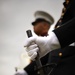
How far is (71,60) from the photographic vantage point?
841 millimetres

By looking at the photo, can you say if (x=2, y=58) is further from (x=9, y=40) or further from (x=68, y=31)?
(x=68, y=31)

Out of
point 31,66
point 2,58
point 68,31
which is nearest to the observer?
point 68,31

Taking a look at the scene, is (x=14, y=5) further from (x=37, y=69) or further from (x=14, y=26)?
(x=37, y=69)

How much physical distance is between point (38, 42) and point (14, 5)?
1563 millimetres

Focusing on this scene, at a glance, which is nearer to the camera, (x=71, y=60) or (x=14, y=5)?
(x=71, y=60)

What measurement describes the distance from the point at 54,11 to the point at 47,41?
4.87ft

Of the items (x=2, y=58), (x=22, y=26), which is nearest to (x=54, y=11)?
(x=22, y=26)

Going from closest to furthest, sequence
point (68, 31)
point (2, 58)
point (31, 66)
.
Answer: point (68, 31)
point (31, 66)
point (2, 58)

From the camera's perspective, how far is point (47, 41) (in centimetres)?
79

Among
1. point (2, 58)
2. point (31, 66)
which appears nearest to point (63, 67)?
point (31, 66)

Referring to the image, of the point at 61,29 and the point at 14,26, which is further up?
the point at 14,26

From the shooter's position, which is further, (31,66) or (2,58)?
(2,58)

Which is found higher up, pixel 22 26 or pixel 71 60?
pixel 22 26

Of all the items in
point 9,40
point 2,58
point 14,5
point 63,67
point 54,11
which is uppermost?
point 14,5
